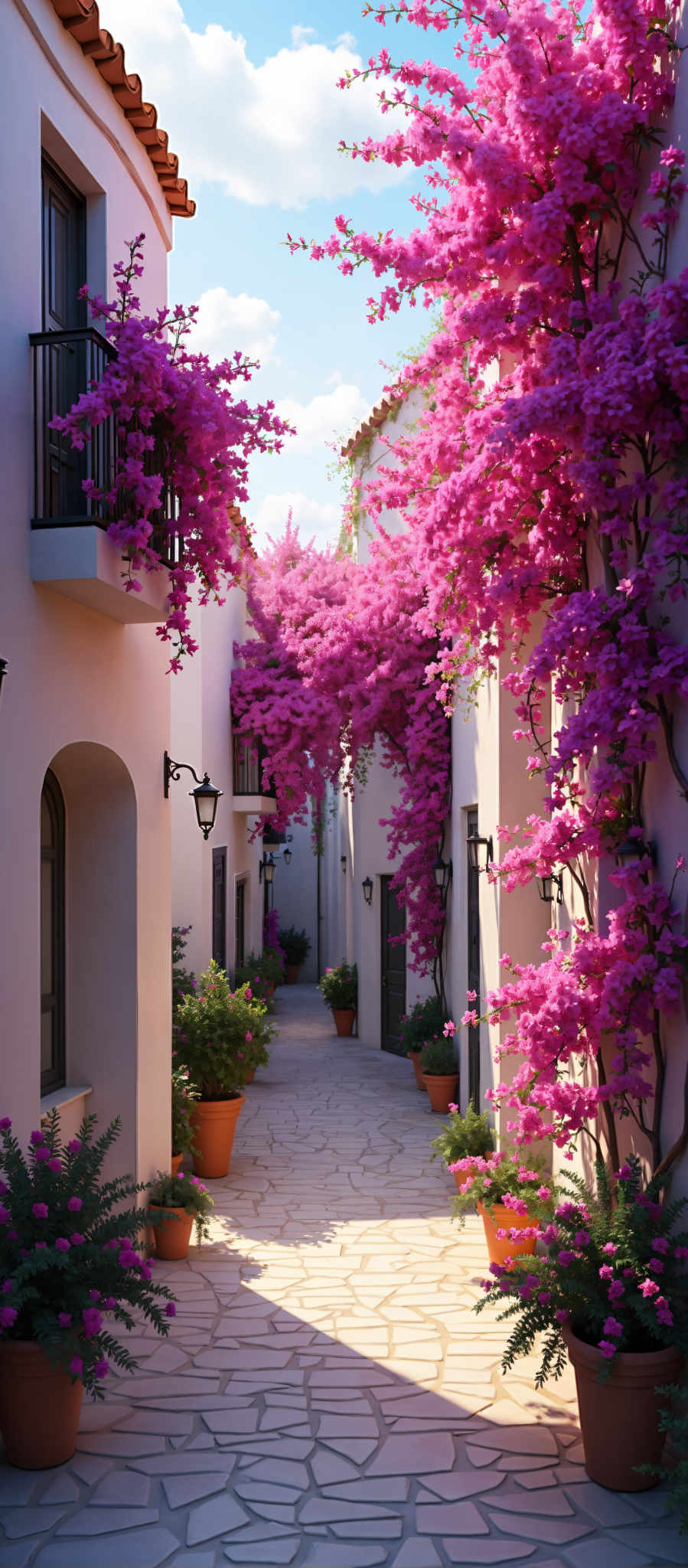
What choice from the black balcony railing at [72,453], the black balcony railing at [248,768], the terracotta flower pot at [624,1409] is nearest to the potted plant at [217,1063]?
the black balcony railing at [72,453]

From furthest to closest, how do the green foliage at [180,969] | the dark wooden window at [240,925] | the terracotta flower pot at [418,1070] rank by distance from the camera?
1. the dark wooden window at [240,925]
2. the terracotta flower pot at [418,1070]
3. the green foliage at [180,969]

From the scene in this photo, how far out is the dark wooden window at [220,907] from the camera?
1383 cm

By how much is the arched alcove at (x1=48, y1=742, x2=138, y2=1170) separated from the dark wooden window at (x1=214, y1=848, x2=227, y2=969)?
681cm

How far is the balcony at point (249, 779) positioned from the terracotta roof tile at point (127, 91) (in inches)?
322

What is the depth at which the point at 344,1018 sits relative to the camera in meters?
17.2

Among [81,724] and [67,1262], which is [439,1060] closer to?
[81,724]

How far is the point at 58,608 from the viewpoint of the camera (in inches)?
216

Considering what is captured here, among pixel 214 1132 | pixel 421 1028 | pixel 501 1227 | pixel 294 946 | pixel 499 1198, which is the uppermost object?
pixel 421 1028

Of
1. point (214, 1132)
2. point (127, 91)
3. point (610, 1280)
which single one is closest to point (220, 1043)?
point (214, 1132)

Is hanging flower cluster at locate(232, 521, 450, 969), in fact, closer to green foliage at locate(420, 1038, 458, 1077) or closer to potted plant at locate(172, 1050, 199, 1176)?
green foliage at locate(420, 1038, 458, 1077)

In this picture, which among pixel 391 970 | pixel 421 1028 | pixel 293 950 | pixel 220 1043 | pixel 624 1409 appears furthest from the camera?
pixel 293 950

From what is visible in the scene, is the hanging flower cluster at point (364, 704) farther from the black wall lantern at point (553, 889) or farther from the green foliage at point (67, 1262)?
the green foliage at point (67, 1262)

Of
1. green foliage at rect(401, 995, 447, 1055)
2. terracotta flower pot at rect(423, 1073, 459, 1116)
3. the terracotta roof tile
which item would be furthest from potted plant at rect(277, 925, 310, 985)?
the terracotta roof tile

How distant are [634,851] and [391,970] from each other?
10998mm
